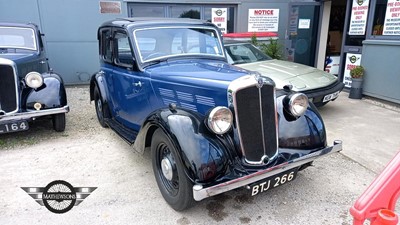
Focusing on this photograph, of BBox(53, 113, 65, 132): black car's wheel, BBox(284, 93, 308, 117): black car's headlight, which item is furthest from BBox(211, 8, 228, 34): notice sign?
BBox(284, 93, 308, 117): black car's headlight

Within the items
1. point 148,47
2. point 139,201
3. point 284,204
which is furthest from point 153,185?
point 148,47

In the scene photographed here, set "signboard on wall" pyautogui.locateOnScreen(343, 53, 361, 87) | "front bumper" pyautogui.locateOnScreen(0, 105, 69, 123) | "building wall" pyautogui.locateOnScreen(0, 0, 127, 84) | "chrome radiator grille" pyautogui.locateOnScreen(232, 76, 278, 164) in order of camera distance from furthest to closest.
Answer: "building wall" pyautogui.locateOnScreen(0, 0, 127, 84) < "signboard on wall" pyautogui.locateOnScreen(343, 53, 361, 87) < "front bumper" pyautogui.locateOnScreen(0, 105, 69, 123) < "chrome radiator grille" pyautogui.locateOnScreen(232, 76, 278, 164)

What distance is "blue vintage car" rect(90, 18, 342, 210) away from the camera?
91.4 inches

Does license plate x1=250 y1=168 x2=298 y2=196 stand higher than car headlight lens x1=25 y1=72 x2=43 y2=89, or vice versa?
car headlight lens x1=25 y1=72 x2=43 y2=89

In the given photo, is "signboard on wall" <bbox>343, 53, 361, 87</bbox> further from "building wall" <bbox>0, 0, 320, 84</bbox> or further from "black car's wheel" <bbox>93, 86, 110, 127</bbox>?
"black car's wheel" <bbox>93, 86, 110, 127</bbox>

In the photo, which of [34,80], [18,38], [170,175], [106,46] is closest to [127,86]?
[106,46]

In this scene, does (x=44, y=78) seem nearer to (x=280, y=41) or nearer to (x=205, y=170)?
(x=205, y=170)

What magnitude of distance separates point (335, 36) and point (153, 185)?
31.1 feet

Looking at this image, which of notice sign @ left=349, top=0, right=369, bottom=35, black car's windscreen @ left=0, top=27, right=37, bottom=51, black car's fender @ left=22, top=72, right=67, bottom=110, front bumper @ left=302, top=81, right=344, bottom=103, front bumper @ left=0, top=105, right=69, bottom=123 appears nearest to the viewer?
front bumper @ left=0, top=105, right=69, bottom=123

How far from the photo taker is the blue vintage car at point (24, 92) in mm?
3918

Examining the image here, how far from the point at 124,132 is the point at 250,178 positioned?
210 cm

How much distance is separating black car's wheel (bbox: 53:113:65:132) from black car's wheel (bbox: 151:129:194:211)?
237 centimetres

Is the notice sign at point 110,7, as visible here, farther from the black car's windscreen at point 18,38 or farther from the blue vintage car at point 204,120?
the blue vintage car at point 204,120

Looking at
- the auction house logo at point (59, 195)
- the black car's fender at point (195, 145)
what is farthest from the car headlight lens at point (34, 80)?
the black car's fender at point (195, 145)
